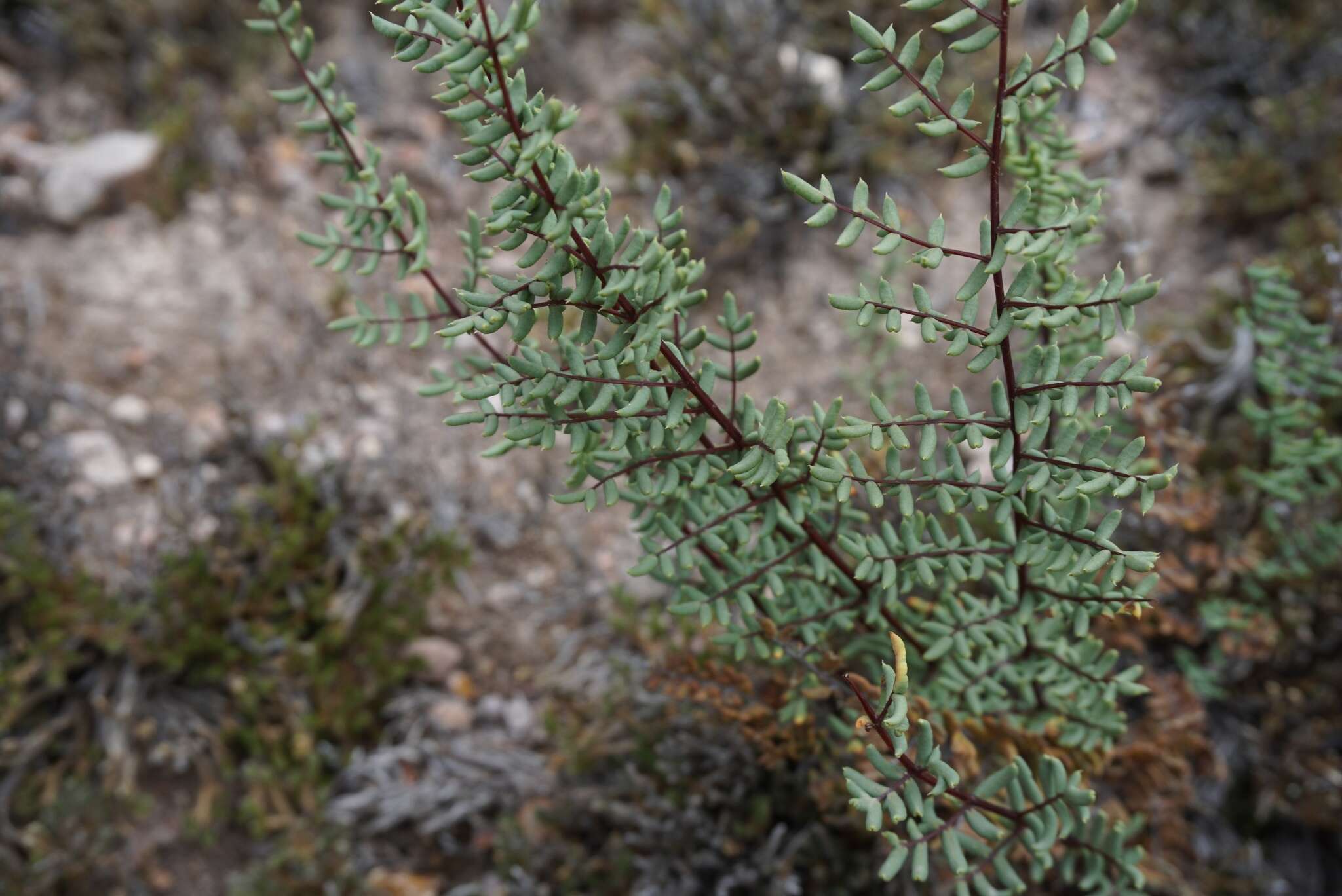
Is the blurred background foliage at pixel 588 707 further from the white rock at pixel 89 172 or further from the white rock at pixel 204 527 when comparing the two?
the white rock at pixel 89 172

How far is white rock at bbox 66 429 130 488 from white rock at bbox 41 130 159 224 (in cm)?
111

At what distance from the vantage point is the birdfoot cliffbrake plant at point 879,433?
128cm

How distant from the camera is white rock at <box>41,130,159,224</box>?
381cm

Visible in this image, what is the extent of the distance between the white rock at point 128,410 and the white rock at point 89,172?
3.17ft

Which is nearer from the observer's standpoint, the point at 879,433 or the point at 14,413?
the point at 879,433

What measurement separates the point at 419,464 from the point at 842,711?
6.09 feet

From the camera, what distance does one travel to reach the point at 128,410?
3352 mm

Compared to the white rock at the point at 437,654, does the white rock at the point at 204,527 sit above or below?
above

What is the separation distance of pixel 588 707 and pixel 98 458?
1846mm

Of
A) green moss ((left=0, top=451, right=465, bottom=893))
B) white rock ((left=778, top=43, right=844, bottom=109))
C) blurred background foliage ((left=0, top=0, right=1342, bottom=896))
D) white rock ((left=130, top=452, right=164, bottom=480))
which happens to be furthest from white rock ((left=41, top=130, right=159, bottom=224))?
white rock ((left=778, top=43, right=844, bottom=109))

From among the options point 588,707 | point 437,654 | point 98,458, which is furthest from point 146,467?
point 588,707

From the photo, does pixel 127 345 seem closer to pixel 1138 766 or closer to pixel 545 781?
pixel 545 781

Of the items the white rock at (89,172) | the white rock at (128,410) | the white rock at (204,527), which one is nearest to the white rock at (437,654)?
the white rock at (204,527)

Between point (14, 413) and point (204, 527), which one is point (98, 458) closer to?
point (14, 413)
